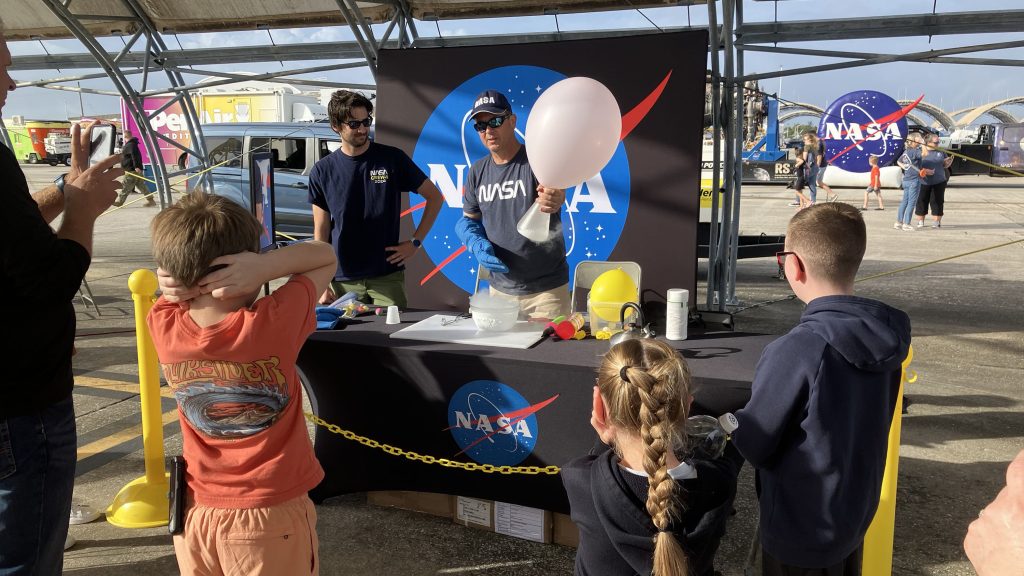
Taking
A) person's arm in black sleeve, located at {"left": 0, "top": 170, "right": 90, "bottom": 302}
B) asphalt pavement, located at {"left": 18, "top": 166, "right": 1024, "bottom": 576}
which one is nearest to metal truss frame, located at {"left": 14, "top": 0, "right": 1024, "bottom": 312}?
asphalt pavement, located at {"left": 18, "top": 166, "right": 1024, "bottom": 576}

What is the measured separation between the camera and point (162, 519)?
3.15 meters

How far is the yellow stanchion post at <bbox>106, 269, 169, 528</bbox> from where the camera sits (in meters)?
3.13

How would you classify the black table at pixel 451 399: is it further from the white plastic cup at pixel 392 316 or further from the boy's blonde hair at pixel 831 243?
the boy's blonde hair at pixel 831 243

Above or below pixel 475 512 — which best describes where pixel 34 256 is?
above

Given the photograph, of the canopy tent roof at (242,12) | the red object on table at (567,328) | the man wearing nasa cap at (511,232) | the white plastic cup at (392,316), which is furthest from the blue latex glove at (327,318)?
the canopy tent roof at (242,12)

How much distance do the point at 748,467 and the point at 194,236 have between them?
310 centimetres

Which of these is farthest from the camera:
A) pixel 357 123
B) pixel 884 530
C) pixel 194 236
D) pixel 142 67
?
pixel 142 67

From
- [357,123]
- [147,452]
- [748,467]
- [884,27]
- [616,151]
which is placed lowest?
[748,467]

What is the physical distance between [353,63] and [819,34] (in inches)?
175

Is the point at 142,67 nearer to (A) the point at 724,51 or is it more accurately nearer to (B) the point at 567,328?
(A) the point at 724,51

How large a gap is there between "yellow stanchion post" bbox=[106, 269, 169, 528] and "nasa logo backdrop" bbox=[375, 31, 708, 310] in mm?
2519

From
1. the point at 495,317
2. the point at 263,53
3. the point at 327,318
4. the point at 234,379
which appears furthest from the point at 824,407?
the point at 263,53

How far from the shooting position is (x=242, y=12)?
24.7 ft

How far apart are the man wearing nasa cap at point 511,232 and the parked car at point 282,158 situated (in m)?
6.55
